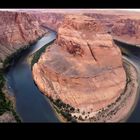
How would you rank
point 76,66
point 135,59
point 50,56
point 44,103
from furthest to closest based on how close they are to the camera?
point 135,59 → point 50,56 → point 76,66 → point 44,103

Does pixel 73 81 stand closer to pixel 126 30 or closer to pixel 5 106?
pixel 5 106

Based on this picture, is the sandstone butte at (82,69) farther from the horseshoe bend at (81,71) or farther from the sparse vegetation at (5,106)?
the sparse vegetation at (5,106)

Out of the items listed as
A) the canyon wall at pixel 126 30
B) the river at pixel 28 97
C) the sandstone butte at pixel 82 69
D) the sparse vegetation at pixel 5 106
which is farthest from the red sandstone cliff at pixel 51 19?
the sparse vegetation at pixel 5 106

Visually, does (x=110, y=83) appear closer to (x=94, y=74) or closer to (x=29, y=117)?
(x=94, y=74)

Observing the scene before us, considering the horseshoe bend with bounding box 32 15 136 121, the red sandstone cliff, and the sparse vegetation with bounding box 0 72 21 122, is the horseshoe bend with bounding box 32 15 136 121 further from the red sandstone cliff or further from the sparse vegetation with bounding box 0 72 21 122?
the red sandstone cliff

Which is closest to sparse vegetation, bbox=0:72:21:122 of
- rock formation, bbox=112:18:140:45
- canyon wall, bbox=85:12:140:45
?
canyon wall, bbox=85:12:140:45
